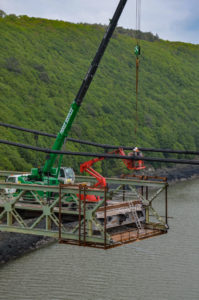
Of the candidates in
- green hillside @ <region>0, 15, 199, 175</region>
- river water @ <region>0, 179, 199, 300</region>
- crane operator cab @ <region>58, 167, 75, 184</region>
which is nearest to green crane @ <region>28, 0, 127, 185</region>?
crane operator cab @ <region>58, 167, 75, 184</region>

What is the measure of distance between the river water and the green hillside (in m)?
23.7

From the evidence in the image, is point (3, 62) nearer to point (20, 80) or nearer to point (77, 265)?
point (20, 80)

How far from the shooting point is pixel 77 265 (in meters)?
31.0

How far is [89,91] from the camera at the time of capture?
99562 millimetres

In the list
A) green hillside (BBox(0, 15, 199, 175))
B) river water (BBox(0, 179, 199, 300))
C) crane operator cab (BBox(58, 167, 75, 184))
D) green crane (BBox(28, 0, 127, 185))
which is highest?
green hillside (BBox(0, 15, 199, 175))

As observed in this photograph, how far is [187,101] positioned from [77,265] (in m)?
105

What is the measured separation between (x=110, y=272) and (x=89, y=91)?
72947 mm

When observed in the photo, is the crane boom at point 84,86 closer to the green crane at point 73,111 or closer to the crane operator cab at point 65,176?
the green crane at point 73,111

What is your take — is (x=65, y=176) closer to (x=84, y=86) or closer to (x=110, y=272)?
(x=84, y=86)

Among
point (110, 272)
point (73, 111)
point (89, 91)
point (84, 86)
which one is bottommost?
point (110, 272)

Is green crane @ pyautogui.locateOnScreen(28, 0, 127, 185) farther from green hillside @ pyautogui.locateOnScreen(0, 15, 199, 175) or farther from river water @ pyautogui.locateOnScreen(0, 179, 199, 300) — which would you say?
green hillside @ pyautogui.locateOnScreen(0, 15, 199, 175)

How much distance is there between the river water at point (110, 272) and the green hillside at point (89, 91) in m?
23.7

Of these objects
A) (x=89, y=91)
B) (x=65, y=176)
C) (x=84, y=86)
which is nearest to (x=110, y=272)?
(x=65, y=176)

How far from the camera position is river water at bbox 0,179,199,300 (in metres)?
26.7
